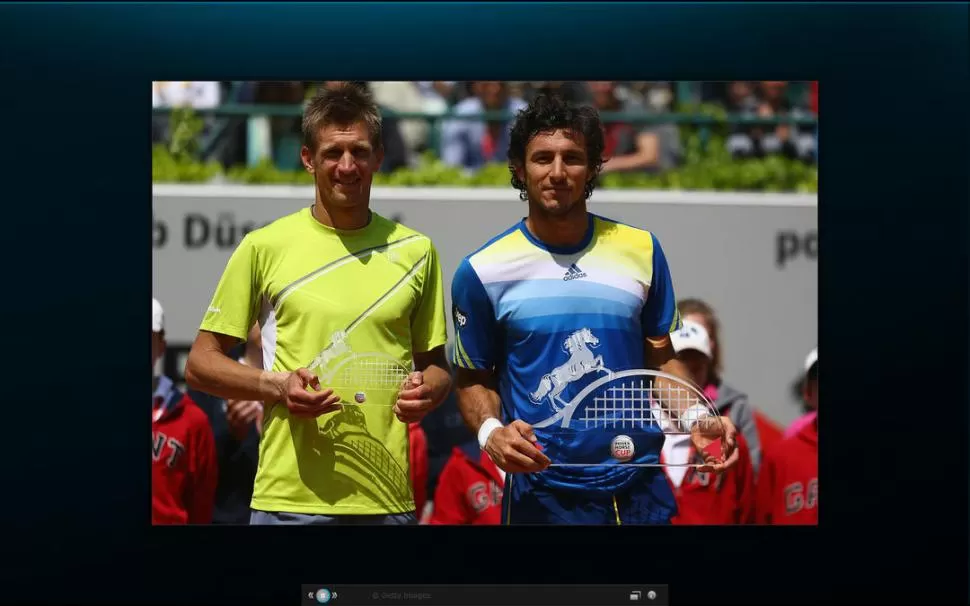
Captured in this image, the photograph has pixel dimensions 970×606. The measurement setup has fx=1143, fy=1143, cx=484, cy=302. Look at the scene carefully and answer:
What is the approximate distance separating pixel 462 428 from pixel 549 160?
74 cm

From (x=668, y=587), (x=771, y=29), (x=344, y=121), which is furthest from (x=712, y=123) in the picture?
(x=668, y=587)

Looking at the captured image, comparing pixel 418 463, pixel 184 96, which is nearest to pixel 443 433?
pixel 418 463

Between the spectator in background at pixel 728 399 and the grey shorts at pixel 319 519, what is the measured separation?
0.88 meters

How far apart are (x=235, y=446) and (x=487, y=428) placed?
0.66 metres

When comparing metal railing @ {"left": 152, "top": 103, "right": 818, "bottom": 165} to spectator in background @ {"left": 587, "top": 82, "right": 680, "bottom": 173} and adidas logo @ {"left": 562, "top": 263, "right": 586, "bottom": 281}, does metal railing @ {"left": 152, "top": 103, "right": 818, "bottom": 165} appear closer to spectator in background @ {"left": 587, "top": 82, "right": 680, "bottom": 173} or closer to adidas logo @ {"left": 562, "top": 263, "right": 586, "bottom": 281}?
spectator in background @ {"left": 587, "top": 82, "right": 680, "bottom": 173}

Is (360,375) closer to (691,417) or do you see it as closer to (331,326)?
(331,326)

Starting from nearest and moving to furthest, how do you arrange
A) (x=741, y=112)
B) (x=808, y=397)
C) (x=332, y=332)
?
(x=332, y=332) < (x=808, y=397) < (x=741, y=112)

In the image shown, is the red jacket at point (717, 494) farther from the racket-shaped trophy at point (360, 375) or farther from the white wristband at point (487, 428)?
the racket-shaped trophy at point (360, 375)

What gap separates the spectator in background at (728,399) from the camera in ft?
9.94

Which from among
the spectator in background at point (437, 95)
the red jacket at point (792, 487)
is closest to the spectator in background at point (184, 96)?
the spectator in background at point (437, 95)

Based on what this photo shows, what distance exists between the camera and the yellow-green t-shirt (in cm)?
288

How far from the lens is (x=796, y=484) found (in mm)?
3109
